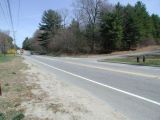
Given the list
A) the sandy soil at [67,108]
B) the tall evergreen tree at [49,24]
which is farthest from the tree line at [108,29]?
the sandy soil at [67,108]

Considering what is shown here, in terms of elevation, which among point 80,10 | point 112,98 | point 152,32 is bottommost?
point 112,98

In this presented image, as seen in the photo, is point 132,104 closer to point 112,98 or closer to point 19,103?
point 112,98

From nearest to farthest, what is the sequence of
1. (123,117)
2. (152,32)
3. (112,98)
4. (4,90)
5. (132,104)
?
(123,117) → (132,104) → (112,98) → (4,90) → (152,32)

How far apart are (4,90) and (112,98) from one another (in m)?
4.54

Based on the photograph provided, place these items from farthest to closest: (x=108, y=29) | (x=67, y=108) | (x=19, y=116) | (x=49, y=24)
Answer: (x=49, y=24), (x=108, y=29), (x=67, y=108), (x=19, y=116)

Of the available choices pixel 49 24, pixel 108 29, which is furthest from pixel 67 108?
pixel 49 24

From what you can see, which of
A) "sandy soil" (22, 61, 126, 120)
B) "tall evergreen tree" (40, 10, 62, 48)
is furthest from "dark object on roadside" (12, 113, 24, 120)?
"tall evergreen tree" (40, 10, 62, 48)

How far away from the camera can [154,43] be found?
84.0 meters

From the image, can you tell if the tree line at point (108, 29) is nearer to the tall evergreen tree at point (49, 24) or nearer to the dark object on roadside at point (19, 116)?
the tall evergreen tree at point (49, 24)

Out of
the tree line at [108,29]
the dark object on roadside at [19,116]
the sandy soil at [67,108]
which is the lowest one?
the sandy soil at [67,108]

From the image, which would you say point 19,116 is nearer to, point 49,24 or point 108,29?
point 108,29

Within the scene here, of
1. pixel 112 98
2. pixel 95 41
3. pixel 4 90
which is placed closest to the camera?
pixel 112 98

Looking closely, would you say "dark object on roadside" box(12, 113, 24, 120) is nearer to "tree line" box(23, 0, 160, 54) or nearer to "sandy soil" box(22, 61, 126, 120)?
"sandy soil" box(22, 61, 126, 120)

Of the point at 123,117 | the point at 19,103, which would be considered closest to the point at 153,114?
the point at 123,117
